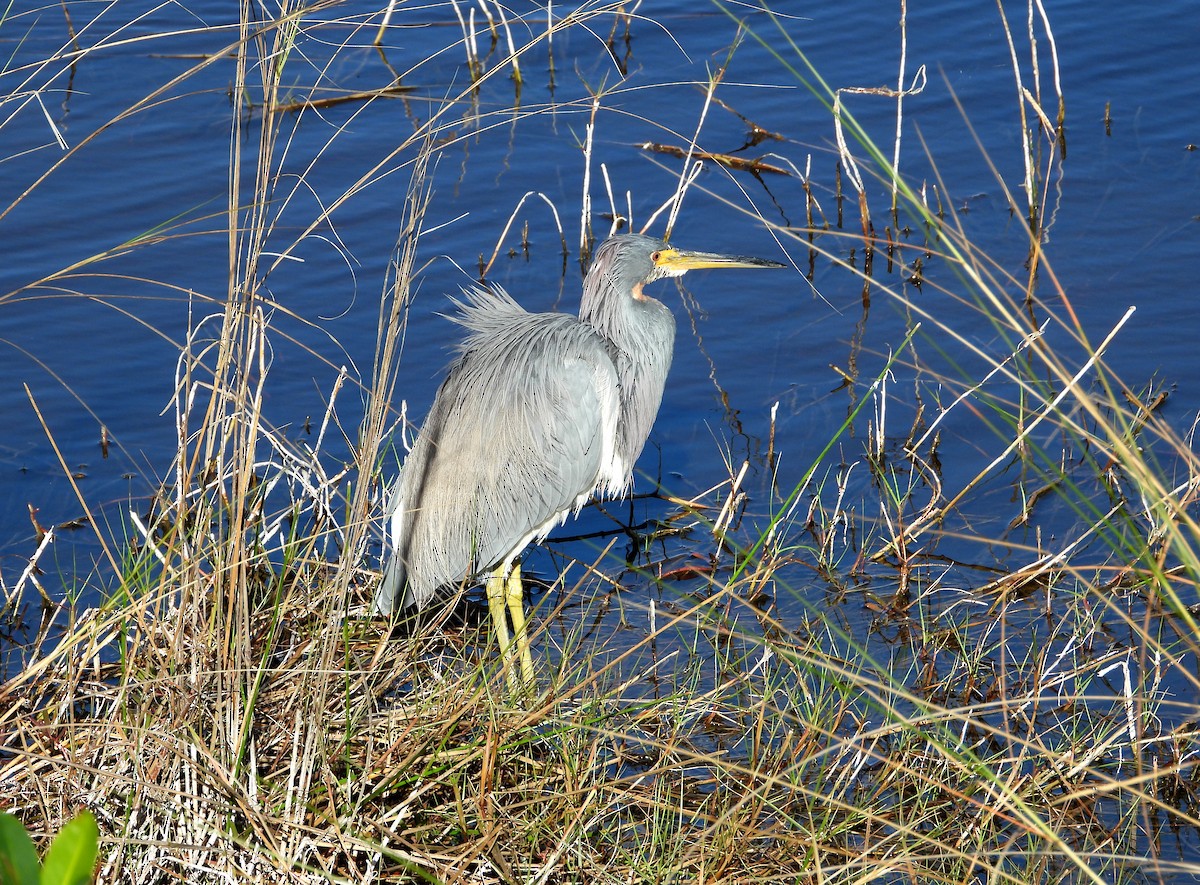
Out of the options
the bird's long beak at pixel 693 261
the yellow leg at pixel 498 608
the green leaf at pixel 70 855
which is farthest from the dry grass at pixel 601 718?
the bird's long beak at pixel 693 261

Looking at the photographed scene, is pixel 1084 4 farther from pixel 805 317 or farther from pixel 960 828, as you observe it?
pixel 960 828

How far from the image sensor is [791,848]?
9.99 feet

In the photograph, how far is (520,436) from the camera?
188 inches

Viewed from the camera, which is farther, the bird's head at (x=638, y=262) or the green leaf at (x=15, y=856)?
the bird's head at (x=638, y=262)

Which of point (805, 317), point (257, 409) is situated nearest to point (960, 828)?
point (257, 409)

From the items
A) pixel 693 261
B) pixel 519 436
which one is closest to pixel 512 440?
pixel 519 436

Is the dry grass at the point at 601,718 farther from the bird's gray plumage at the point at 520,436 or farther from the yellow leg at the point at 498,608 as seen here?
the bird's gray plumage at the point at 520,436

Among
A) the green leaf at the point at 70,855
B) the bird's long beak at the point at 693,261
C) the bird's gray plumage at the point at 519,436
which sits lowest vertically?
the bird's gray plumage at the point at 519,436

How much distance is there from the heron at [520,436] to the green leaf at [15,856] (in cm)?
291

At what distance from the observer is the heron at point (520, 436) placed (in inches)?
185

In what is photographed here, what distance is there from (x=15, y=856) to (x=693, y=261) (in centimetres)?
371

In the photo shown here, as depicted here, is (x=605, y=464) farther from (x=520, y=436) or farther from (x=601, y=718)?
(x=601, y=718)

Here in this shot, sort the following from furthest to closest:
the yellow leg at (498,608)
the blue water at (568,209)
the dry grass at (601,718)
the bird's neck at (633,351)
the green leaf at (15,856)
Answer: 1. the blue water at (568,209)
2. the bird's neck at (633,351)
3. the yellow leg at (498,608)
4. the dry grass at (601,718)
5. the green leaf at (15,856)

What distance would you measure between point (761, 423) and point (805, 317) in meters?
0.85
